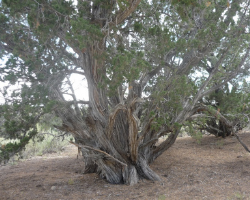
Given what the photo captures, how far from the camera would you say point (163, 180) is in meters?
6.02

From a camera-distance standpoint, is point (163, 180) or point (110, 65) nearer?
point (110, 65)

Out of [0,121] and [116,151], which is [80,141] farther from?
[0,121]

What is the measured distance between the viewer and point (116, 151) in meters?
5.87

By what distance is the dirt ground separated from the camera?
5.14m

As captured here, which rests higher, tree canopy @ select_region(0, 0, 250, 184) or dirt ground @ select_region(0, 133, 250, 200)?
tree canopy @ select_region(0, 0, 250, 184)

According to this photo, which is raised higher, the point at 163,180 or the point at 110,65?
the point at 110,65

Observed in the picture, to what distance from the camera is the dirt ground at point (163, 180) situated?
5141 millimetres

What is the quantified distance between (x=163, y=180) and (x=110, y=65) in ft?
10.2

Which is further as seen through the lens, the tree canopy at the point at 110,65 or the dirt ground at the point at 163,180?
the dirt ground at the point at 163,180

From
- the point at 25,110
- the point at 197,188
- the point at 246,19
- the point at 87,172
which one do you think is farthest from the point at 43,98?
the point at 246,19

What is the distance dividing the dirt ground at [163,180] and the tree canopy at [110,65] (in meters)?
0.57

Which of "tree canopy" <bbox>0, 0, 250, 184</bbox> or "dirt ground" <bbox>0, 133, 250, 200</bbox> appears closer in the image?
"tree canopy" <bbox>0, 0, 250, 184</bbox>

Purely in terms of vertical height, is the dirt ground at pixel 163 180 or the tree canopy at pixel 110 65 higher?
the tree canopy at pixel 110 65

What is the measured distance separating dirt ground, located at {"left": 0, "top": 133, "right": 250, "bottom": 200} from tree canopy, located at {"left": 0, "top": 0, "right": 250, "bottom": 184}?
0.57 m
